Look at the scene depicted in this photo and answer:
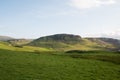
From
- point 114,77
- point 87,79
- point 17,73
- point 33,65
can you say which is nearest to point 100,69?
point 114,77

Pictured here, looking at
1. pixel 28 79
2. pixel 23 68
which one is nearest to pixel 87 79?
pixel 28 79

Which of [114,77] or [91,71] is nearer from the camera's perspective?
[114,77]

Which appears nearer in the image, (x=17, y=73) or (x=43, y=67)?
(x=17, y=73)

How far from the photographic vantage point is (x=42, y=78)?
35.1m

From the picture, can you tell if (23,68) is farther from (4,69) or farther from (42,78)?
(42,78)

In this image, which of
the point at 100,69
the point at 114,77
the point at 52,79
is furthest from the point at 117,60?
the point at 52,79

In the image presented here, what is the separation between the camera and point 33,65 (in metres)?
45.5

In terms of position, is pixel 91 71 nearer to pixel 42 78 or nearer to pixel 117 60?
pixel 42 78

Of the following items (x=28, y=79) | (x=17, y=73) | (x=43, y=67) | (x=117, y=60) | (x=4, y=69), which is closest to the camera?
(x=28, y=79)

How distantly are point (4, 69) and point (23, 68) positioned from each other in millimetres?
3585

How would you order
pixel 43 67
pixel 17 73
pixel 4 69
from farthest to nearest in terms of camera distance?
pixel 43 67
pixel 4 69
pixel 17 73

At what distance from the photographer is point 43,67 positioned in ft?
144

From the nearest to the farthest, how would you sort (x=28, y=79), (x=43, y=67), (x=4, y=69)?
(x=28, y=79) < (x=4, y=69) < (x=43, y=67)

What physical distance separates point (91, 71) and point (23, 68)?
12292mm
